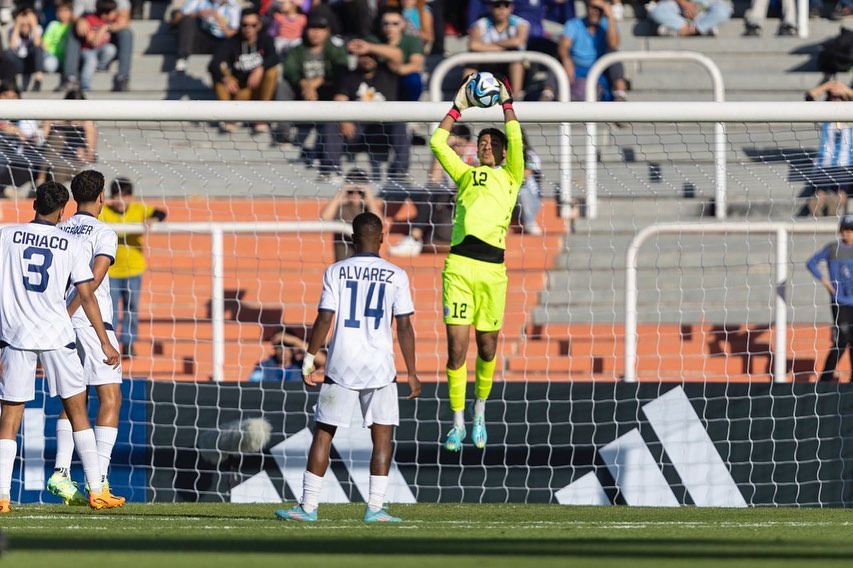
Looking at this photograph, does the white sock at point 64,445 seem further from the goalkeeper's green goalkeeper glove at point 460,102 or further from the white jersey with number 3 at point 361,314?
the goalkeeper's green goalkeeper glove at point 460,102

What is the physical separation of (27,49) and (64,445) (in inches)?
374

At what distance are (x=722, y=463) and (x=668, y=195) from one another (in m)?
3.30

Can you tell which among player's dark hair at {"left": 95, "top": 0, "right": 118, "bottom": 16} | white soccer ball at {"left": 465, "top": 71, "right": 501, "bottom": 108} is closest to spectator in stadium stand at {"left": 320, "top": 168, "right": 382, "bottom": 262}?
white soccer ball at {"left": 465, "top": 71, "right": 501, "bottom": 108}

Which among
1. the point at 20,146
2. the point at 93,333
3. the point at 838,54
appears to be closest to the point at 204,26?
the point at 20,146

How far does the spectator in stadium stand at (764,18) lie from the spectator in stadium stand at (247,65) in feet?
18.6

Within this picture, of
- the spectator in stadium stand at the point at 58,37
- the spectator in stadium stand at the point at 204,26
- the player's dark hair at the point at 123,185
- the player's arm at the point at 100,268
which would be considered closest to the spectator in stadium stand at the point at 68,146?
the player's dark hair at the point at 123,185

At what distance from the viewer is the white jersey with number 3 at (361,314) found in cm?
834

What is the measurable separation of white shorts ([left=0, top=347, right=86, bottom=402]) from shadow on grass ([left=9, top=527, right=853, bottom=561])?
1898 mm

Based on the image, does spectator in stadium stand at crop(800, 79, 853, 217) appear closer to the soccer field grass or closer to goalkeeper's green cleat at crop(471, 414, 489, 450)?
the soccer field grass

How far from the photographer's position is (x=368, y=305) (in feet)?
27.6

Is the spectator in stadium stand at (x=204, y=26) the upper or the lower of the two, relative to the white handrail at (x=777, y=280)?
upper

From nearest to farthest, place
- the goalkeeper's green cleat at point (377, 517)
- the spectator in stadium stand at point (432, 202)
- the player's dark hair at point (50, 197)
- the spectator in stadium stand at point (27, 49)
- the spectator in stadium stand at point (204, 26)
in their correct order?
the goalkeeper's green cleat at point (377, 517) < the player's dark hair at point (50, 197) < the spectator in stadium stand at point (432, 202) < the spectator in stadium stand at point (204, 26) < the spectator in stadium stand at point (27, 49)

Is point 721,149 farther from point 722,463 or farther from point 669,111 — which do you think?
point 722,463

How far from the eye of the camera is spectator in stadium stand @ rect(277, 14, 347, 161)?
15.5 m
